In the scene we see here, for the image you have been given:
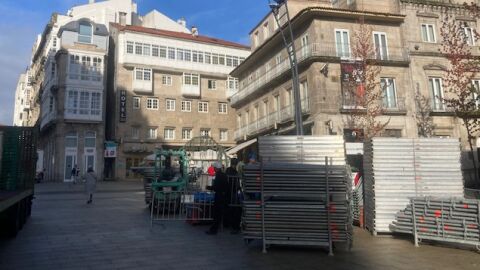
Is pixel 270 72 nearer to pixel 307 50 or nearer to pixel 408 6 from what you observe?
pixel 307 50

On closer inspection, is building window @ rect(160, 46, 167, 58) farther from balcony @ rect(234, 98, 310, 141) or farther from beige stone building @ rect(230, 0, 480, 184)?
beige stone building @ rect(230, 0, 480, 184)

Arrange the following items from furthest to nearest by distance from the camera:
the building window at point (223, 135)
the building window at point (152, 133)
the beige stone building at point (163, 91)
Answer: the building window at point (223, 135)
the building window at point (152, 133)
the beige stone building at point (163, 91)

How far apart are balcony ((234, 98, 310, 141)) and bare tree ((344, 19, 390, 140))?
2.91 m

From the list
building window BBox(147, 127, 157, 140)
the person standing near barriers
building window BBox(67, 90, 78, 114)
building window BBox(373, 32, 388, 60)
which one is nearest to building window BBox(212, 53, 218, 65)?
building window BBox(147, 127, 157, 140)

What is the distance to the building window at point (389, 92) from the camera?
1009 inches

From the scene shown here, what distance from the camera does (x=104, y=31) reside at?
41938mm

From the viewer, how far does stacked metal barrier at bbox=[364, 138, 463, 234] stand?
8.91 metres

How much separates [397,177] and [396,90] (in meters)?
18.6

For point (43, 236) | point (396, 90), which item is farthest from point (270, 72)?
point (43, 236)

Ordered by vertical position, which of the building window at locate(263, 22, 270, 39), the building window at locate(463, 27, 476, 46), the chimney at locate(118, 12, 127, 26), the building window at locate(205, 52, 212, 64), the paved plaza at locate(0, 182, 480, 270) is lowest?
the paved plaza at locate(0, 182, 480, 270)

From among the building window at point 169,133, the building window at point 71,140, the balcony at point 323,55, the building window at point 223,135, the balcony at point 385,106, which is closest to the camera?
the balcony at point 385,106

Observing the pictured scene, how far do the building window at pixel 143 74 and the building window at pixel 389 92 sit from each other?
83.7 ft

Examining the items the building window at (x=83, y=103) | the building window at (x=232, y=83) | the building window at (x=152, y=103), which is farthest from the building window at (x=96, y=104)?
the building window at (x=232, y=83)

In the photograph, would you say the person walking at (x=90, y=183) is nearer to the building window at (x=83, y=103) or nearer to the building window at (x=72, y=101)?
the building window at (x=83, y=103)
